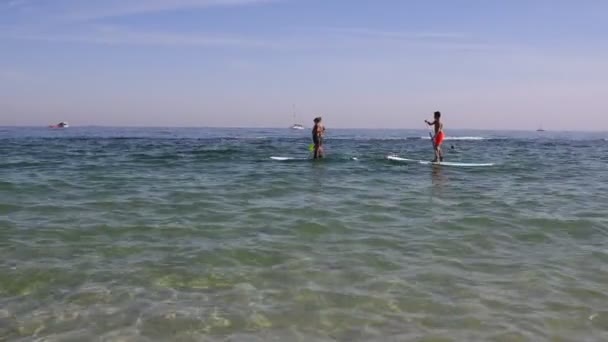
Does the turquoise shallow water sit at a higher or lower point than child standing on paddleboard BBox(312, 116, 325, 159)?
lower

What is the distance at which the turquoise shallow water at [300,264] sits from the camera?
5605 mm

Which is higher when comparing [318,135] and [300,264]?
[318,135]

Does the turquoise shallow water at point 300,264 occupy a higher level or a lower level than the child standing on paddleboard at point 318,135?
lower

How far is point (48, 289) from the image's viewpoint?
260 inches

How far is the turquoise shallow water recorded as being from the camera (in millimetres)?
5605

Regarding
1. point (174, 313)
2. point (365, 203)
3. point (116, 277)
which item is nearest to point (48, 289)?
point (116, 277)

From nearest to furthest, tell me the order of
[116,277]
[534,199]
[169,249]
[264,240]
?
1. [116,277]
2. [169,249]
3. [264,240]
4. [534,199]

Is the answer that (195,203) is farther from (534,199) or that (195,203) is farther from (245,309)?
(534,199)

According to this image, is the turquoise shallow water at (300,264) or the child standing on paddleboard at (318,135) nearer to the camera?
the turquoise shallow water at (300,264)

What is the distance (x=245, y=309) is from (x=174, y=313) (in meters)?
0.77

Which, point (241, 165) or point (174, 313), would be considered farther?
point (241, 165)

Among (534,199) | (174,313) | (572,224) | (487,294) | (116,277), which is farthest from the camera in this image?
(534,199)

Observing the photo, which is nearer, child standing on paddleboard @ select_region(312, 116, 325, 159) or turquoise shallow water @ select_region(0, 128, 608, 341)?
turquoise shallow water @ select_region(0, 128, 608, 341)

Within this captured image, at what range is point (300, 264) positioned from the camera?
774 cm
